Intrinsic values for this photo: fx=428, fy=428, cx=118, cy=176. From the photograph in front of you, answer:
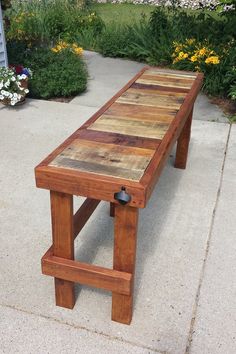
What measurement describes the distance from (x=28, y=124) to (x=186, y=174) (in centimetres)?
198

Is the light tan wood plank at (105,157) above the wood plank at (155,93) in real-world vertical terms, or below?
above

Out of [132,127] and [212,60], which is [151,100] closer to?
[132,127]

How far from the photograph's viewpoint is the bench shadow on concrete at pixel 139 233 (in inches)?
108

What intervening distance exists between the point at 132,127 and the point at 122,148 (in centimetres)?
31

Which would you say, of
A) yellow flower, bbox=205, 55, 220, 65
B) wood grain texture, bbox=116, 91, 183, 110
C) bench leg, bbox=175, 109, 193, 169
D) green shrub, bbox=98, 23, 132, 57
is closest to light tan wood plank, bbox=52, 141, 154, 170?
wood grain texture, bbox=116, 91, 183, 110

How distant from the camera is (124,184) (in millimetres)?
1846

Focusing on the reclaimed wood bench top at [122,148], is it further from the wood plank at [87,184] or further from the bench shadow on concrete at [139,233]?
the bench shadow on concrete at [139,233]

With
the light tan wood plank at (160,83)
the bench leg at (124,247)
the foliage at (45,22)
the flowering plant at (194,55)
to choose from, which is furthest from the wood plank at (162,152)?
the foliage at (45,22)

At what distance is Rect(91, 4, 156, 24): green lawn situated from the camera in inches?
473

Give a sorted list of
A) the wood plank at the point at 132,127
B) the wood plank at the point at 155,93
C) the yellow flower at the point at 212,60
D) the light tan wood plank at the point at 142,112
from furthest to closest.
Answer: the yellow flower at the point at 212,60, the wood plank at the point at 155,93, the light tan wood plank at the point at 142,112, the wood plank at the point at 132,127

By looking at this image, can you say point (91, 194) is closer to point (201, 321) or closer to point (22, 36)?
point (201, 321)

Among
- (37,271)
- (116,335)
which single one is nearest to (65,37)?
(37,271)

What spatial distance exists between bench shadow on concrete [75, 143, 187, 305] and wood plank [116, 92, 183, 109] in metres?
0.84

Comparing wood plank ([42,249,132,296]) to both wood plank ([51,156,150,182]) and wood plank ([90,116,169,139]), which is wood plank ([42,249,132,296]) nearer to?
wood plank ([51,156,150,182])
